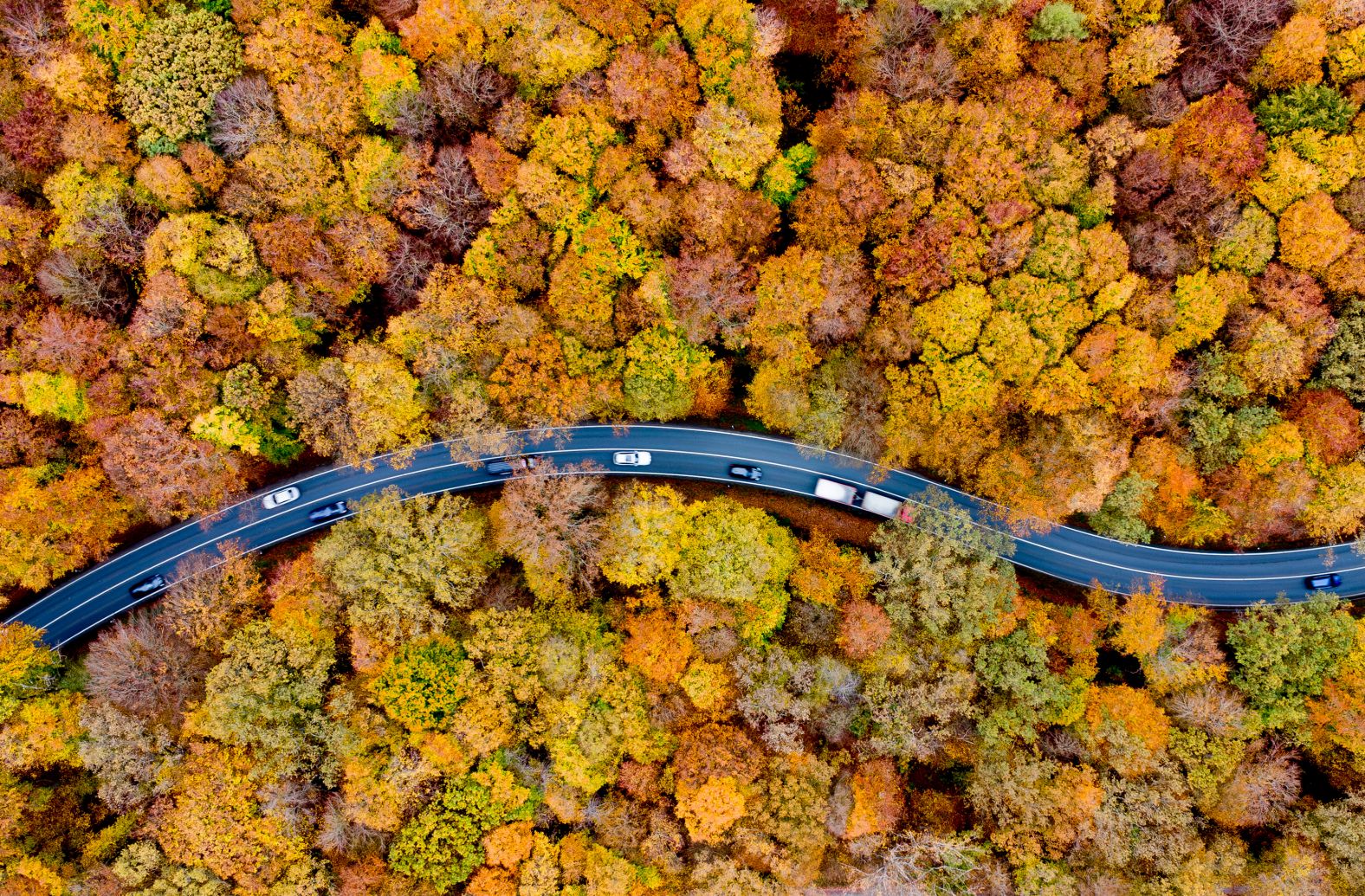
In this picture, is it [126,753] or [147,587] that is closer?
[126,753]

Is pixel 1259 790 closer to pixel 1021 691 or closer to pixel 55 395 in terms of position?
pixel 1021 691

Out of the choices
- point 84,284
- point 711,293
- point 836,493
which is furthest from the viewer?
point 836,493

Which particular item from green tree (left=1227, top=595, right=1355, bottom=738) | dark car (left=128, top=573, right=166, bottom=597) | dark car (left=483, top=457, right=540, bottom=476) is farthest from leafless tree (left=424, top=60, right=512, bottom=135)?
green tree (left=1227, top=595, right=1355, bottom=738)

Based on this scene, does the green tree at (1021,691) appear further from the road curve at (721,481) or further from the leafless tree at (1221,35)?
the leafless tree at (1221,35)

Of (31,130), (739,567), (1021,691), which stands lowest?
(1021,691)

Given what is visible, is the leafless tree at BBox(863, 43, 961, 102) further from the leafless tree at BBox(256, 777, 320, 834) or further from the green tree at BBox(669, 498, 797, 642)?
the leafless tree at BBox(256, 777, 320, 834)

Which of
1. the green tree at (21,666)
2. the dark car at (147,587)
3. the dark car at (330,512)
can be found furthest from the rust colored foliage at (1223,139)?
the green tree at (21,666)

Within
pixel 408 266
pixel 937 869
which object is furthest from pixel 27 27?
pixel 937 869
